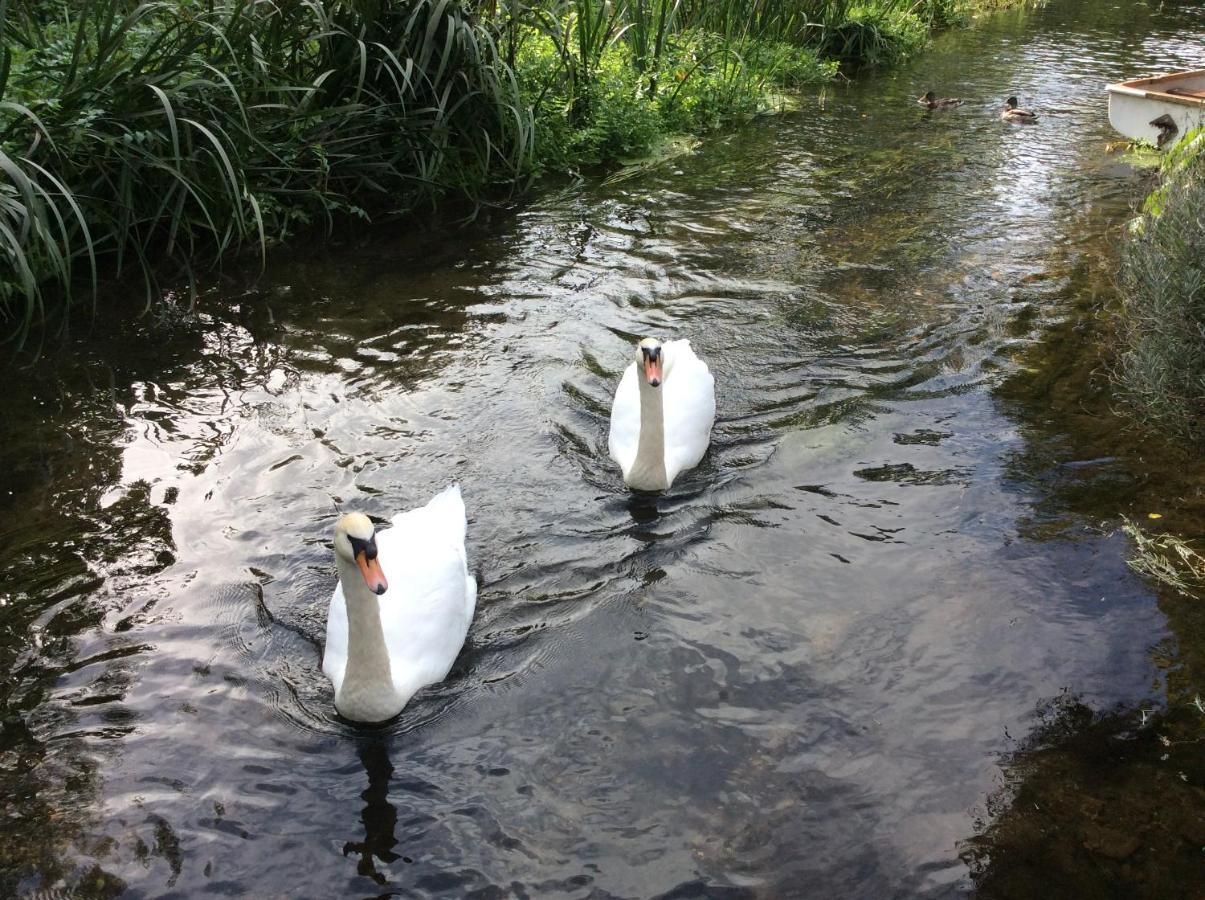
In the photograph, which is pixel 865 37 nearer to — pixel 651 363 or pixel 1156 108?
pixel 1156 108

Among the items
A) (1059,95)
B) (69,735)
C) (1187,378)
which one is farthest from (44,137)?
(1059,95)

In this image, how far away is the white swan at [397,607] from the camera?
3627 millimetres

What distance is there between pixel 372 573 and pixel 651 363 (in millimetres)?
1932

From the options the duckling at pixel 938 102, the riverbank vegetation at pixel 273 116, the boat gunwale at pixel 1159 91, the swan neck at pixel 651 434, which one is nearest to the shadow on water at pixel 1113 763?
the swan neck at pixel 651 434

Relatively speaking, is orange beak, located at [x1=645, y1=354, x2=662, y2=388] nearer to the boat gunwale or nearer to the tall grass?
the tall grass

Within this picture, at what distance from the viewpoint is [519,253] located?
803 centimetres

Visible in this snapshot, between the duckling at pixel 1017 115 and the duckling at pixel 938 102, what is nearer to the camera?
the duckling at pixel 1017 115

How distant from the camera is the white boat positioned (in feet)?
30.0

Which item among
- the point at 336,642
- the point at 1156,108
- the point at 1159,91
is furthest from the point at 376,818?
the point at 1159,91

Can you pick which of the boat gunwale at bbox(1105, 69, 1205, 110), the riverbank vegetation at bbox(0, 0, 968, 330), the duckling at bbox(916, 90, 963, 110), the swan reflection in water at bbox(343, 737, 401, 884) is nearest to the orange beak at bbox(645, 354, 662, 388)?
the swan reflection in water at bbox(343, 737, 401, 884)

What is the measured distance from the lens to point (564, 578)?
455cm

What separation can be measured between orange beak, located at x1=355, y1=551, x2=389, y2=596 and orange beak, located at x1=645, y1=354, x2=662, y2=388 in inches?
72.3

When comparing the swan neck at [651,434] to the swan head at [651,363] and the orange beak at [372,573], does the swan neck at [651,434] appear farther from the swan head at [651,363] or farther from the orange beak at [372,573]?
the orange beak at [372,573]

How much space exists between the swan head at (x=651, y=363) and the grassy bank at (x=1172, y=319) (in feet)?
7.87
